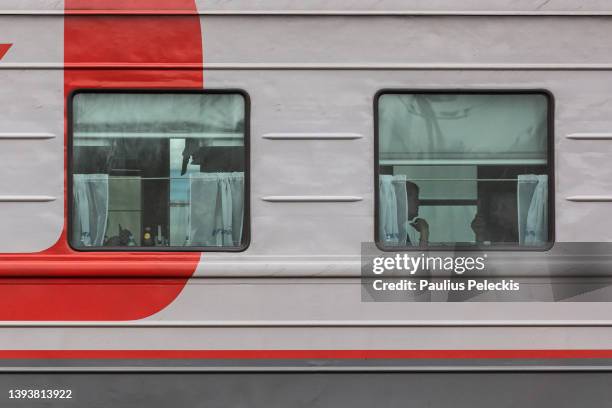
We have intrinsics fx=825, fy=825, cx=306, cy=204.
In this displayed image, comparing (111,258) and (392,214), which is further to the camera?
(392,214)

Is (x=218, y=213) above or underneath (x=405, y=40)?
underneath

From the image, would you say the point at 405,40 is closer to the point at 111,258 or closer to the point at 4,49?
the point at 111,258

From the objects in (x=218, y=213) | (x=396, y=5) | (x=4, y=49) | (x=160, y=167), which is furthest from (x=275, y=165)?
(x=4, y=49)

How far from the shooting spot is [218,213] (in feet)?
13.7

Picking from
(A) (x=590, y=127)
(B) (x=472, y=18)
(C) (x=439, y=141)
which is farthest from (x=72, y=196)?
(A) (x=590, y=127)

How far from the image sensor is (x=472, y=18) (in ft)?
13.7

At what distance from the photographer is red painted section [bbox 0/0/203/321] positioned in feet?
13.3

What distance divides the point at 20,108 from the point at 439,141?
83.2 inches

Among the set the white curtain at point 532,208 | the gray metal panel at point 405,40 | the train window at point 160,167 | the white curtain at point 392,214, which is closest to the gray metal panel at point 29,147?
the train window at point 160,167
